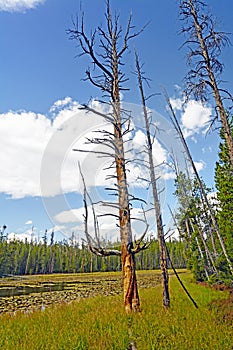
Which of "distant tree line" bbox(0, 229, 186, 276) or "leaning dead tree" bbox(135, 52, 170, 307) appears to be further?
"distant tree line" bbox(0, 229, 186, 276)

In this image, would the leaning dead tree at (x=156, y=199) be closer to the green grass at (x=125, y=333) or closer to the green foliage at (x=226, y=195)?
the green grass at (x=125, y=333)

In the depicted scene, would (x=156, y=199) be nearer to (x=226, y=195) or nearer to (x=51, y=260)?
(x=226, y=195)

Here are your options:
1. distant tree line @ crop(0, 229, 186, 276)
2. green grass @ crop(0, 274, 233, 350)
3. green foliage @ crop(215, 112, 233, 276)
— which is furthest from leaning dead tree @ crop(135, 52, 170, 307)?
distant tree line @ crop(0, 229, 186, 276)

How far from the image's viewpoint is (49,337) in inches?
254

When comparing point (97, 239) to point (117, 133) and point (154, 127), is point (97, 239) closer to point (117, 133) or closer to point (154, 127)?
point (117, 133)

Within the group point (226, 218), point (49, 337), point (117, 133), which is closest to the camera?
point (49, 337)

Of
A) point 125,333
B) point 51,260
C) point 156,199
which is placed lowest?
point 125,333

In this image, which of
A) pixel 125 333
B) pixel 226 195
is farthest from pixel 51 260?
pixel 125 333

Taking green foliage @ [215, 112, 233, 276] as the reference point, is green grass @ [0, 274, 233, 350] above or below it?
below

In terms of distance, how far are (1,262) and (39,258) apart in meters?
14.3

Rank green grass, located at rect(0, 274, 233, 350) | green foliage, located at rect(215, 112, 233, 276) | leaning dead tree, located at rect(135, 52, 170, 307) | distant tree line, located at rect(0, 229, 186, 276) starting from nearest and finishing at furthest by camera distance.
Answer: green grass, located at rect(0, 274, 233, 350) < leaning dead tree, located at rect(135, 52, 170, 307) < green foliage, located at rect(215, 112, 233, 276) < distant tree line, located at rect(0, 229, 186, 276)

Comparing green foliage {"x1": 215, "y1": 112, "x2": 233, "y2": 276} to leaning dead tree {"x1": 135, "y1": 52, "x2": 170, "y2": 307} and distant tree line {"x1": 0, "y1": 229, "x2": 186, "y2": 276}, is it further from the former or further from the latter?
distant tree line {"x1": 0, "y1": 229, "x2": 186, "y2": 276}

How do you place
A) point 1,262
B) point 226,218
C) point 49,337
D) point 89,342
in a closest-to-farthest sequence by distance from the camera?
point 89,342, point 49,337, point 226,218, point 1,262

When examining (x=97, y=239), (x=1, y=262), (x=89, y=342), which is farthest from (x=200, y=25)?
(x=1, y=262)
